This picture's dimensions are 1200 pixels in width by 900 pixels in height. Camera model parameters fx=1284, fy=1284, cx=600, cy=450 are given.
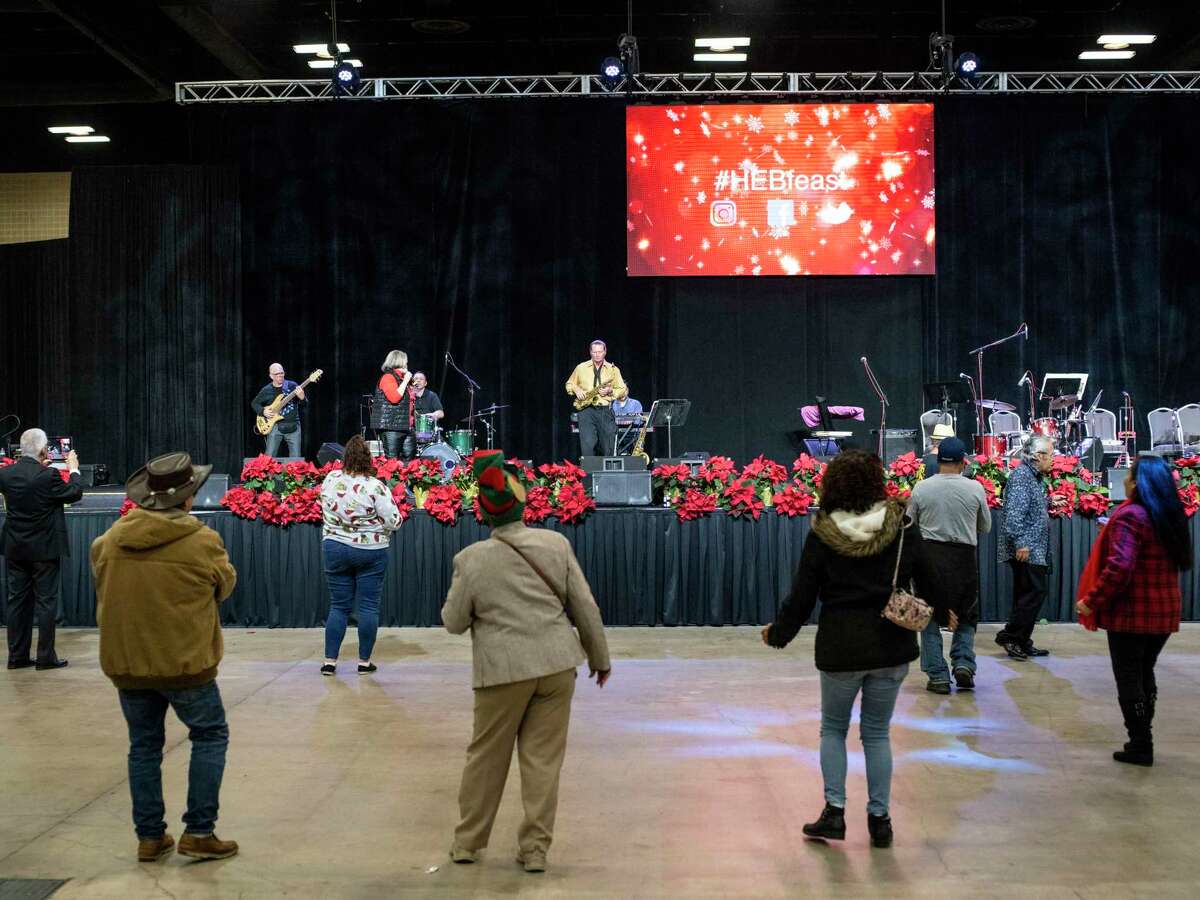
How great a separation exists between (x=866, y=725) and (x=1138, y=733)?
1986 millimetres

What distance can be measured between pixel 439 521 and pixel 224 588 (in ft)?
18.4

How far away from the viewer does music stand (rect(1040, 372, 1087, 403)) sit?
15.3 metres

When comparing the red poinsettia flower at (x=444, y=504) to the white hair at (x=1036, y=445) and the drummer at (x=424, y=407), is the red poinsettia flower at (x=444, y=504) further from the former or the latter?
the white hair at (x=1036, y=445)

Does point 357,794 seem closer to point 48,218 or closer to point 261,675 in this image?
point 261,675

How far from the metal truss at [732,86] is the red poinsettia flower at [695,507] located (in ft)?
21.6

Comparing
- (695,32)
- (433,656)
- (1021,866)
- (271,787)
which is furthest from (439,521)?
(695,32)

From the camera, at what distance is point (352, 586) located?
8141 mm

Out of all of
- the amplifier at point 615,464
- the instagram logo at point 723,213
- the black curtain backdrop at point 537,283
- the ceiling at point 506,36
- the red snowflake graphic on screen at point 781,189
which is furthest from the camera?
the black curtain backdrop at point 537,283

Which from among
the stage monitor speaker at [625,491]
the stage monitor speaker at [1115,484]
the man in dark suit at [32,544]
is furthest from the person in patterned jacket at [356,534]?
the stage monitor speaker at [1115,484]

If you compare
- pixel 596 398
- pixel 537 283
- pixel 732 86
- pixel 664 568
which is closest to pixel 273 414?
pixel 596 398

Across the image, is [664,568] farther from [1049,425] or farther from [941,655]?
[1049,425]

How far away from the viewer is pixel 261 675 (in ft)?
27.4

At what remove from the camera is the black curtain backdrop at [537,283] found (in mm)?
17625

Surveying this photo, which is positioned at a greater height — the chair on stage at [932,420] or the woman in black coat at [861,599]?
the chair on stage at [932,420]
